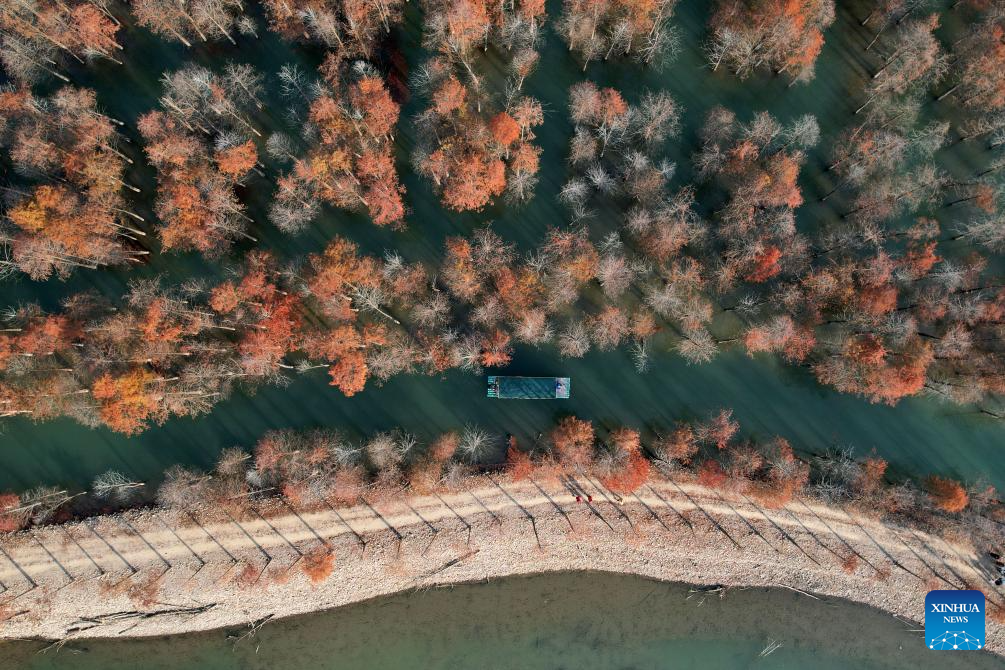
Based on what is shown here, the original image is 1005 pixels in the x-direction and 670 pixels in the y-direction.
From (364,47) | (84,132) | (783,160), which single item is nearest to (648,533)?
(783,160)

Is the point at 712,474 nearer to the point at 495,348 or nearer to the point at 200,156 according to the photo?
the point at 495,348

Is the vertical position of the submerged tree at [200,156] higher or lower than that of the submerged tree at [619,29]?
lower

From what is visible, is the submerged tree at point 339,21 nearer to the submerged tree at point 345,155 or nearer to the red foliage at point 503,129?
the submerged tree at point 345,155

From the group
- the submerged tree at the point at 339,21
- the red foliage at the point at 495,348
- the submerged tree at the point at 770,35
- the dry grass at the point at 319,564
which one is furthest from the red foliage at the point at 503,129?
the dry grass at the point at 319,564

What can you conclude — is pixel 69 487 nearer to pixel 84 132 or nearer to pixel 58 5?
pixel 84 132

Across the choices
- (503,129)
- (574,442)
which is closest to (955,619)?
(574,442)
